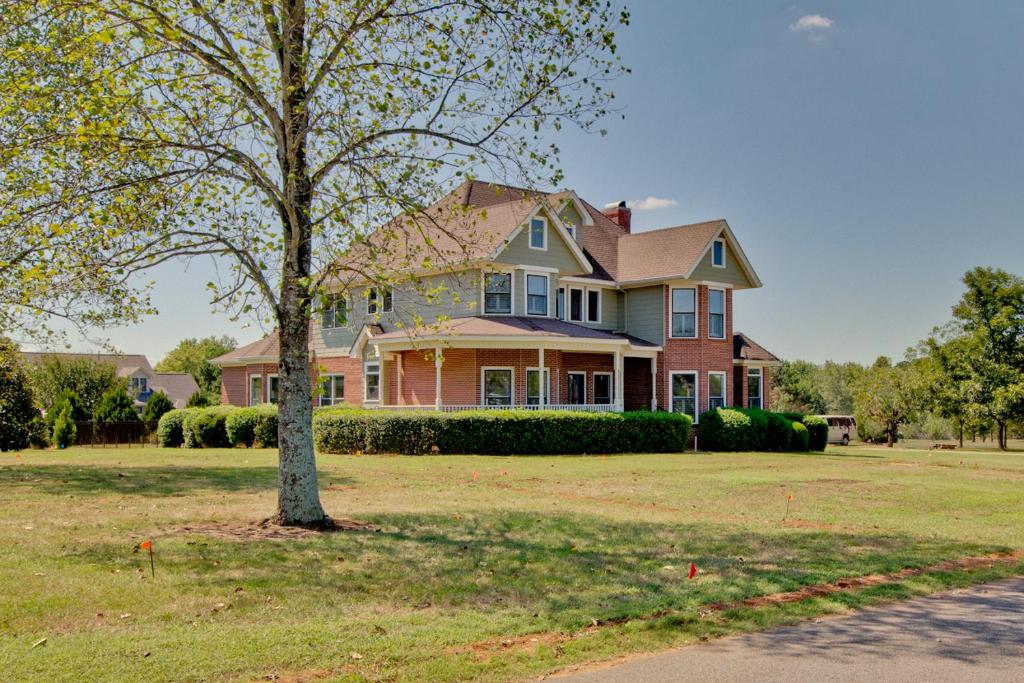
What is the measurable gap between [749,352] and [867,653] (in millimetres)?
35097

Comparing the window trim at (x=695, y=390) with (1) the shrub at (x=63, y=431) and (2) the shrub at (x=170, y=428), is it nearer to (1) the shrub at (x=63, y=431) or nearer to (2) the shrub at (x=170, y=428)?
(2) the shrub at (x=170, y=428)

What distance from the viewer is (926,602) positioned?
7.97 m

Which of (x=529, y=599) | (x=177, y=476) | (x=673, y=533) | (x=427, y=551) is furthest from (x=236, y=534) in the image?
(x=177, y=476)

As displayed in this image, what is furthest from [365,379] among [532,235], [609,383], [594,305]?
[609,383]

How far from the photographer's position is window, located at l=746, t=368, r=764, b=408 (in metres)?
41.2

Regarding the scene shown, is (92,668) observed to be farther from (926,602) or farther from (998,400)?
(998,400)

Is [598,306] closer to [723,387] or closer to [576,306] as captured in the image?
[576,306]

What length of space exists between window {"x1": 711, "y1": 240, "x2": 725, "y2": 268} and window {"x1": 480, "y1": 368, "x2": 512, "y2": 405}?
391 inches

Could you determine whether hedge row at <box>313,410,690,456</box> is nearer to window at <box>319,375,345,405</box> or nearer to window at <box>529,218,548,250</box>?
window at <box>529,218,548,250</box>

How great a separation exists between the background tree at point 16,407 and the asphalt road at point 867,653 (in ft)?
85.3

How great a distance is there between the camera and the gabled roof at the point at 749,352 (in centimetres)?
4000

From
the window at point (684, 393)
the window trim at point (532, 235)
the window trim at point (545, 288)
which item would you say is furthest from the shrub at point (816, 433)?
the window trim at point (532, 235)

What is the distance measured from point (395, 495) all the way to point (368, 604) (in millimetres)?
7843

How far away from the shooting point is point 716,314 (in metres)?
35.8
